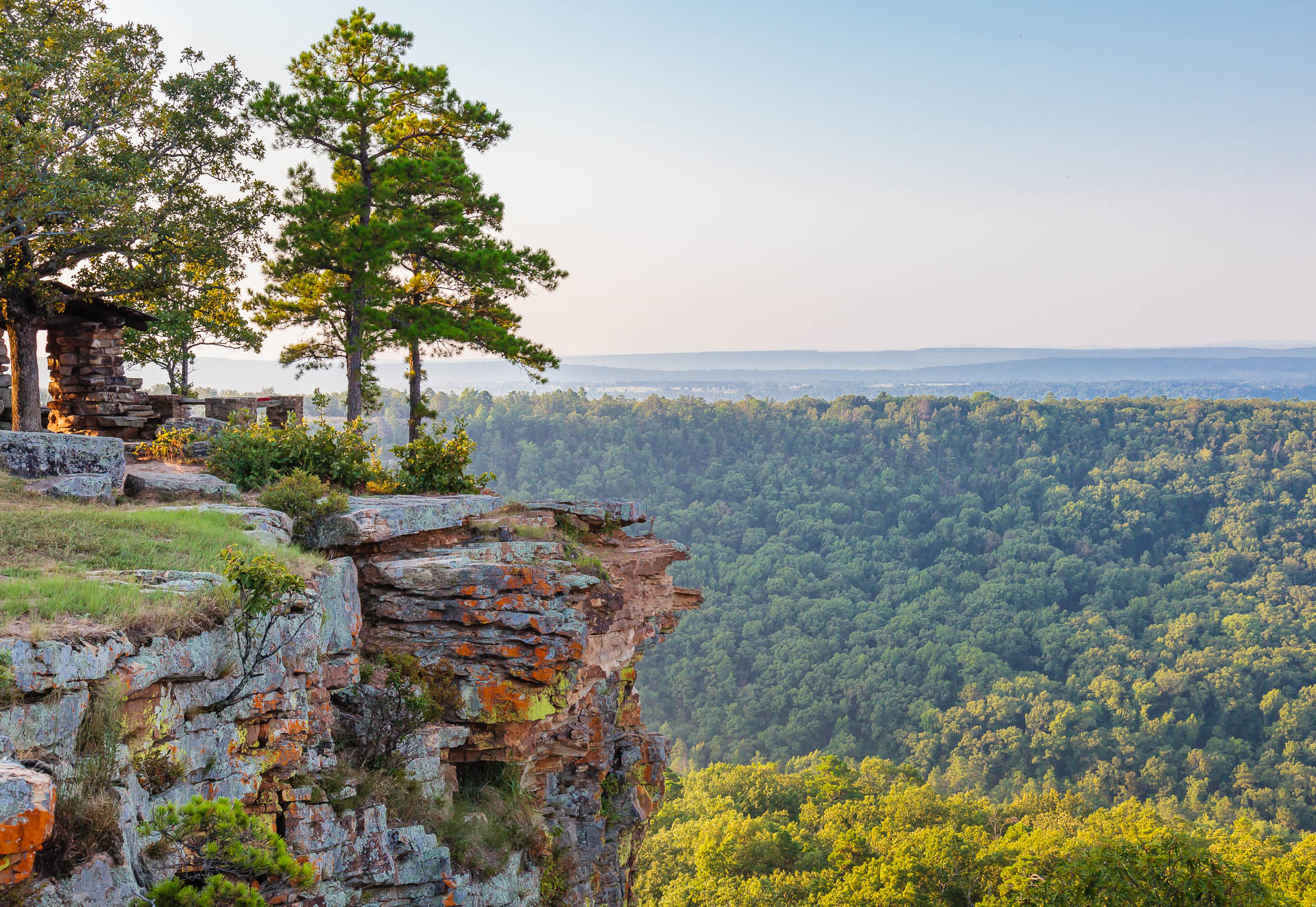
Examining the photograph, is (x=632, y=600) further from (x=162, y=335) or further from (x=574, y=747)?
(x=162, y=335)

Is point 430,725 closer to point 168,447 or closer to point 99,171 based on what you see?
point 168,447

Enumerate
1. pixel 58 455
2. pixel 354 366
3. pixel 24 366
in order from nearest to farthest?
pixel 58 455 < pixel 24 366 < pixel 354 366

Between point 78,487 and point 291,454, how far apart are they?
12.3 ft

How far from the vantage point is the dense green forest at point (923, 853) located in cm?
1797

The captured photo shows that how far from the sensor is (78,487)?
11.0 metres

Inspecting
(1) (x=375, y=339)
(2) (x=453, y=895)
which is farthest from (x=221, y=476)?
(2) (x=453, y=895)

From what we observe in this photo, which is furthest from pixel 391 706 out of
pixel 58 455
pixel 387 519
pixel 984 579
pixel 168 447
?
pixel 984 579

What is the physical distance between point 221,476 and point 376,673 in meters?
5.25

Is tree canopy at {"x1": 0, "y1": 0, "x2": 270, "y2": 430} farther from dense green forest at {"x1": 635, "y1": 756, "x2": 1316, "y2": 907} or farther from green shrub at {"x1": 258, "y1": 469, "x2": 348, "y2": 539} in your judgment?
dense green forest at {"x1": 635, "y1": 756, "x2": 1316, "y2": 907}

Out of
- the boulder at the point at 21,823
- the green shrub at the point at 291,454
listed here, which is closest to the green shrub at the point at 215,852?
the boulder at the point at 21,823

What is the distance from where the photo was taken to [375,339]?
19703 millimetres

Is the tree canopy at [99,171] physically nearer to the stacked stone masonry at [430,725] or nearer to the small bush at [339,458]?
the small bush at [339,458]

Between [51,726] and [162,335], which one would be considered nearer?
[51,726]

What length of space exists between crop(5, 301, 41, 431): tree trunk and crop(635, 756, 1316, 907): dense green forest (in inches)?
945
